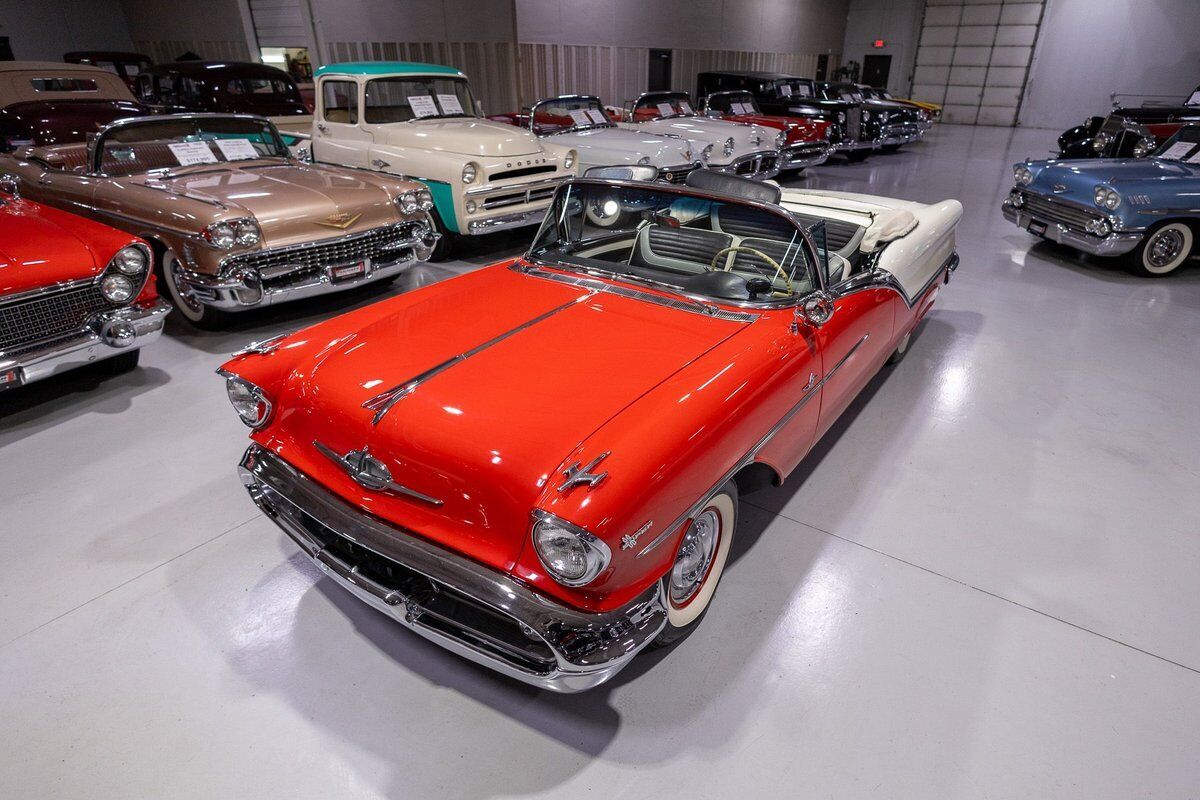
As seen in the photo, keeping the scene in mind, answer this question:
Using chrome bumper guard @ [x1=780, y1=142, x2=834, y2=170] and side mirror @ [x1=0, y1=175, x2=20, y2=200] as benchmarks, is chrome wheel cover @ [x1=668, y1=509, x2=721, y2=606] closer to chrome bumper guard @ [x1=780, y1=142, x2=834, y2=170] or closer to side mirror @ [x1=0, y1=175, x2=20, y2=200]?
side mirror @ [x1=0, y1=175, x2=20, y2=200]

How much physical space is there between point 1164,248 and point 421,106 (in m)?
6.88

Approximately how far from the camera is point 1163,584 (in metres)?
2.39

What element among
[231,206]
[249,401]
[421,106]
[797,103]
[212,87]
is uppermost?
[212,87]

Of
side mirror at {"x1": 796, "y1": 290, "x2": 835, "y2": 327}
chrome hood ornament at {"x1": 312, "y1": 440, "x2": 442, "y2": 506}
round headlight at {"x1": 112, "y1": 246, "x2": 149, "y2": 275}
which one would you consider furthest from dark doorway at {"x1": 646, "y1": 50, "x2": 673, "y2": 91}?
chrome hood ornament at {"x1": 312, "y1": 440, "x2": 442, "y2": 506}

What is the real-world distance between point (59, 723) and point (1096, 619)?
3.30 meters

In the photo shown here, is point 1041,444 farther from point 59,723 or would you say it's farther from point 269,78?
point 269,78

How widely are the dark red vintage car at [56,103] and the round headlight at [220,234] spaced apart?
2927mm

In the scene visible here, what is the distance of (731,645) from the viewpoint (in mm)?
2139

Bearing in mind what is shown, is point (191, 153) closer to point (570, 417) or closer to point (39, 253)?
point (39, 253)

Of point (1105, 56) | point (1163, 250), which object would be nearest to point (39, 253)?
point (1163, 250)

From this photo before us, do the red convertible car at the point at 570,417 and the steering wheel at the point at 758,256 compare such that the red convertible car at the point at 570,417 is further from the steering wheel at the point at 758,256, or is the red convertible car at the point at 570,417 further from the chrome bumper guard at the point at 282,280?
the chrome bumper guard at the point at 282,280

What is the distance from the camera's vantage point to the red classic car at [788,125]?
9383 mm

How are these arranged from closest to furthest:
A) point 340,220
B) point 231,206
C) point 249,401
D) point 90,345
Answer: point 249,401, point 90,345, point 231,206, point 340,220

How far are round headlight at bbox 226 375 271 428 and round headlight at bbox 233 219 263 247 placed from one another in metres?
2.21
